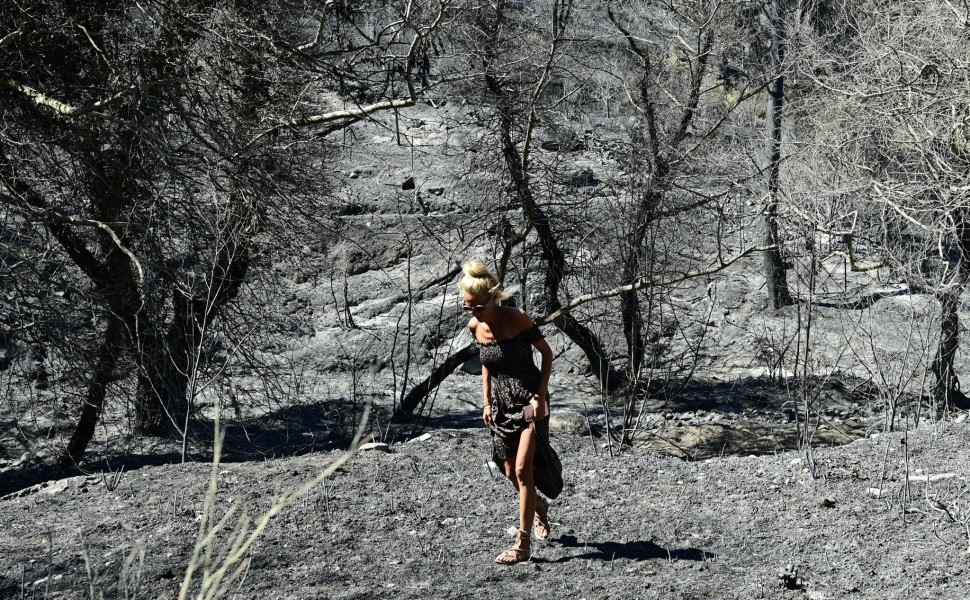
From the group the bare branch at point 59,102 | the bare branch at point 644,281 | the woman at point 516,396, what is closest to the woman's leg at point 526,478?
the woman at point 516,396

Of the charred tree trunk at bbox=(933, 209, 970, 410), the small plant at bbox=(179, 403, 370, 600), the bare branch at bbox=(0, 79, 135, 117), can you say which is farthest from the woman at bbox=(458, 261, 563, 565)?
the charred tree trunk at bbox=(933, 209, 970, 410)

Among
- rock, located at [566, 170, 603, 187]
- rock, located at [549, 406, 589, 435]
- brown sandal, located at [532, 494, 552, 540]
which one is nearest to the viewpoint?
brown sandal, located at [532, 494, 552, 540]

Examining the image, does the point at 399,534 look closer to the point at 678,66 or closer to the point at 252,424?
the point at 252,424

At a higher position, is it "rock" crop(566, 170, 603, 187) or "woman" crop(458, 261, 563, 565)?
"rock" crop(566, 170, 603, 187)

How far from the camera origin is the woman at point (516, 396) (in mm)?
4332

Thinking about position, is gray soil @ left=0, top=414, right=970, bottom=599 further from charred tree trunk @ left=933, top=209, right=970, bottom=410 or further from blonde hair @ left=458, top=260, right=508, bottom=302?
charred tree trunk @ left=933, top=209, right=970, bottom=410

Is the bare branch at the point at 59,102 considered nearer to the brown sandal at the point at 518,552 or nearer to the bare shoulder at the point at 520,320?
the bare shoulder at the point at 520,320

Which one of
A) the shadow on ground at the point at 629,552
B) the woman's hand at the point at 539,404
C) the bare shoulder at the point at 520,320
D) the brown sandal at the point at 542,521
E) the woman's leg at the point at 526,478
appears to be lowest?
the shadow on ground at the point at 629,552

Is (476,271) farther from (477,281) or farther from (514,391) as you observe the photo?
(514,391)

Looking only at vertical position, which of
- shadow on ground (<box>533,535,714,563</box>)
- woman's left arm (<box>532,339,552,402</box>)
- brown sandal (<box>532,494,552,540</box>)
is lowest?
shadow on ground (<box>533,535,714,563</box>)

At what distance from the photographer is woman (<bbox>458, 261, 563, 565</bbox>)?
4332 mm

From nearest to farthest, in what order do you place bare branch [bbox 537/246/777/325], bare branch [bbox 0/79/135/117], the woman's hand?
the woman's hand → bare branch [bbox 0/79/135/117] → bare branch [bbox 537/246/777/325]

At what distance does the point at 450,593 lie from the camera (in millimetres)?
4023

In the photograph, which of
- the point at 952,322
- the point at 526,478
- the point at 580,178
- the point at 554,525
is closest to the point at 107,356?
the point at 554,525
